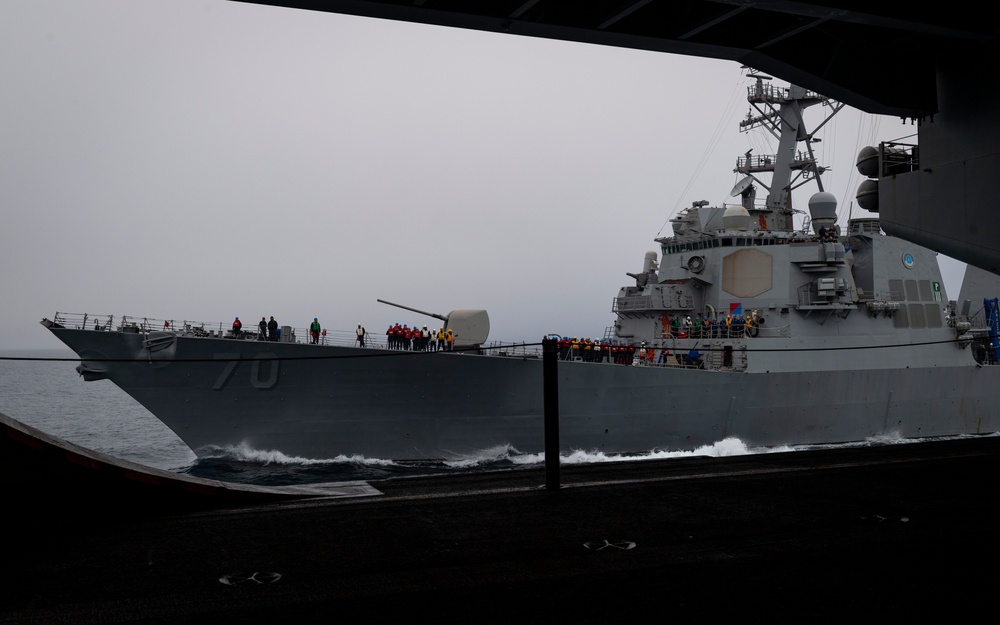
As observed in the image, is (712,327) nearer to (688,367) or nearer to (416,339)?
(688,367)

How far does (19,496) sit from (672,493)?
477cm

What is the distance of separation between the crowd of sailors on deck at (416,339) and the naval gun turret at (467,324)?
0.30 meters

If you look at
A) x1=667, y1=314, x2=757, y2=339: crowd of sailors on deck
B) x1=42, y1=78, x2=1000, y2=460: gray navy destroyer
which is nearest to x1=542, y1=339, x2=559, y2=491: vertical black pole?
x1=42, y1=78, x2=1000, y2=460: gray navy destroyer

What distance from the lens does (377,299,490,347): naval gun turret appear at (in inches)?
855

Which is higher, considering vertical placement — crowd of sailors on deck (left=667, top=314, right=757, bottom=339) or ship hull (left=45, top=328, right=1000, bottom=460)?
crowd of sailors on deck (left=667, top=314, right=757, bottom=339)

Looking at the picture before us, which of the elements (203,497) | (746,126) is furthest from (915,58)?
(746,126)

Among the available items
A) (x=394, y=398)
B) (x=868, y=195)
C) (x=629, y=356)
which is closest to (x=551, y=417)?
(x=868, y=195)

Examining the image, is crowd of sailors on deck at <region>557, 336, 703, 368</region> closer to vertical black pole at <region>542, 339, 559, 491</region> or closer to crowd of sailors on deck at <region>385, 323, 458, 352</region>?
crowd of sailors on deck at <region>385, 323, 458, 352</region>

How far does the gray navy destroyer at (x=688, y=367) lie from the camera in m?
19.6

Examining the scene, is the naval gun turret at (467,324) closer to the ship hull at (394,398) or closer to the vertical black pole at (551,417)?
the ship hull at (394,398)

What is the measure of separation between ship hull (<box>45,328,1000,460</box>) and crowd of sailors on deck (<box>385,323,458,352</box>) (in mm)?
1285

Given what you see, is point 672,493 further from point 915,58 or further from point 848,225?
point 848,225

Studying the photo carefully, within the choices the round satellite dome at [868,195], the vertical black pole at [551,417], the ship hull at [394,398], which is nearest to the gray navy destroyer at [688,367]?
the ship hull at [394,398]

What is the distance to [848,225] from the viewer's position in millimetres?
25359
